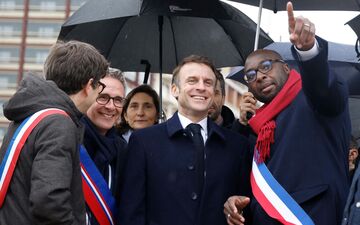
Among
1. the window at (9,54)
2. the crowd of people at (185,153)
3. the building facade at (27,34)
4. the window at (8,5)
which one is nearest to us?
the crowd of people at (185,153)

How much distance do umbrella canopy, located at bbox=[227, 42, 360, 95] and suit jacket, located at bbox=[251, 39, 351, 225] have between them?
272 centimetres

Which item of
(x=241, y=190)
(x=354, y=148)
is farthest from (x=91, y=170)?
(x=354, y=148)

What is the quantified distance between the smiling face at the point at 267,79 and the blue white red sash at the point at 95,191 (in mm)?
1002

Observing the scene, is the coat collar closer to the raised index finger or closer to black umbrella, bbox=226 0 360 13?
the raised index finger

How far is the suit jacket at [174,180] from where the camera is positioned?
3.83 meters

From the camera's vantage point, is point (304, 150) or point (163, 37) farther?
point (163, 37)

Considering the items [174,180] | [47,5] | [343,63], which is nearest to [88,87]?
[174,180]

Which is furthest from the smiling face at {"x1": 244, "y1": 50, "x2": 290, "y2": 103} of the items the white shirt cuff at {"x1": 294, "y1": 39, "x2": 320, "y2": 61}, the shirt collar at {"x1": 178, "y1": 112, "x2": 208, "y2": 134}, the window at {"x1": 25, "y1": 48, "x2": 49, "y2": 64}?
the window at {"x1": 25, "y1": 48, "x2": 49, "y2": 64}

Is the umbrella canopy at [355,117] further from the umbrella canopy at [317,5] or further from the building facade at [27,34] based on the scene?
the building facade at [27,34]

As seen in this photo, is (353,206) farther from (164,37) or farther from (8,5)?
(8,5)

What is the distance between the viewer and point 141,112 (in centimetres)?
523

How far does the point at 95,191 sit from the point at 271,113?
3.48ft

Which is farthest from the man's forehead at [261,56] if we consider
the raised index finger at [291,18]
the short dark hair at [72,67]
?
the short dark hair at [72,67]

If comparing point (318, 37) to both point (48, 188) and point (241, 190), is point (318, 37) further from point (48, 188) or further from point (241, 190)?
point (48, 188)
